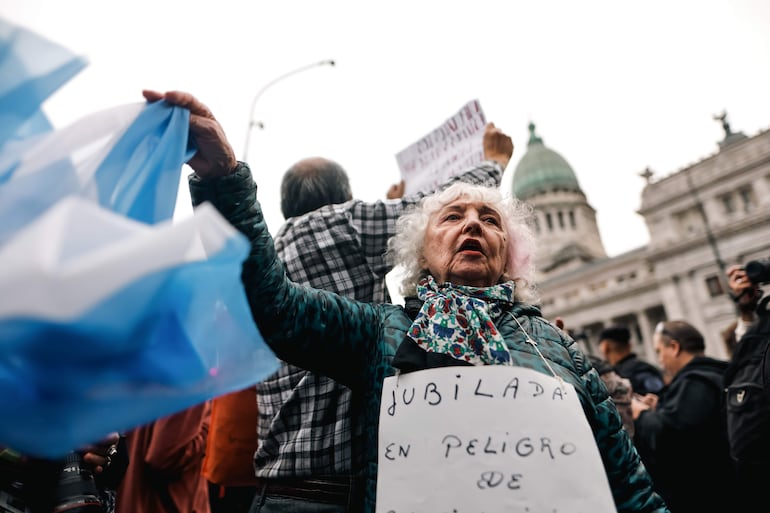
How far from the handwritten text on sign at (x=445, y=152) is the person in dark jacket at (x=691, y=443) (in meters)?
2.08

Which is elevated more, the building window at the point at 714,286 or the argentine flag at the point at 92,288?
the building window at the point at 714,286

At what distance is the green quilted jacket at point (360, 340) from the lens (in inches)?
53.8

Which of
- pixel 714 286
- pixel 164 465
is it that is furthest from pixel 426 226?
pixel 714 286

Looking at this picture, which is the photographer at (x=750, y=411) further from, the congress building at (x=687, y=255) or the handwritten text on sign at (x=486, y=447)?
the congress building at (x=687, y=255)

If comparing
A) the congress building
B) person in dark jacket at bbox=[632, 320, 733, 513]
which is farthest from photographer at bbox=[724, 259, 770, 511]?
the congress building

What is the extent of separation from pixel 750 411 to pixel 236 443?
2638 mm

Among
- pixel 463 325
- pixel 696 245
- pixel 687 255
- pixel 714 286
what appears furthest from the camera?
pixel 687 255

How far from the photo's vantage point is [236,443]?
239cm

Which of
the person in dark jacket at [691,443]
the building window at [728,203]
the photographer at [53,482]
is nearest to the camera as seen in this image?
the photographer at [53,482]

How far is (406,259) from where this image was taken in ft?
6.73

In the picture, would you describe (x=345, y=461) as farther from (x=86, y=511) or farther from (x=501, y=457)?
(x=86, y=511)

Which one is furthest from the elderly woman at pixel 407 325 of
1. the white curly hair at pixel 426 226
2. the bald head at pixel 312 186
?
the bald head at pixel 312 186

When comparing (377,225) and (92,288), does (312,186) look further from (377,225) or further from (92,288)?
(92,288)

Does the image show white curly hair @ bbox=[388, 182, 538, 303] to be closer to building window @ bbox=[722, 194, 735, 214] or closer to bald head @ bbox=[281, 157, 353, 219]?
bald head @ bbox=[281, 157, 353, 219]
